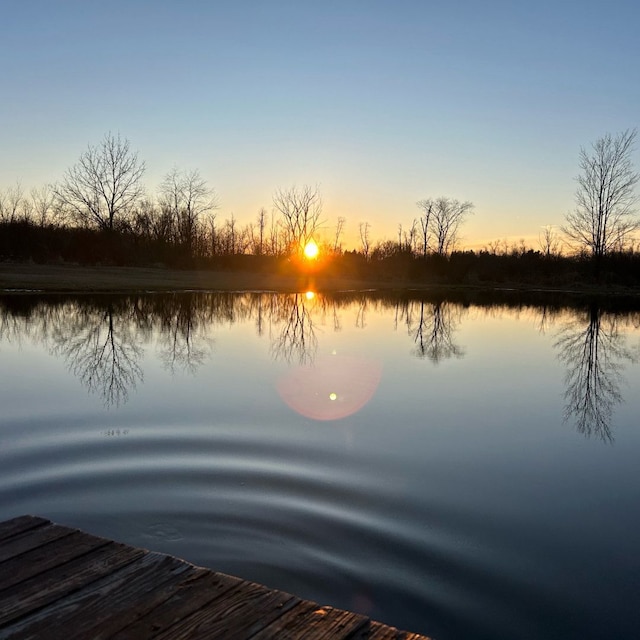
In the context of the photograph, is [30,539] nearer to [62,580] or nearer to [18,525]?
[18,525]

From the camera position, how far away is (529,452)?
634cm

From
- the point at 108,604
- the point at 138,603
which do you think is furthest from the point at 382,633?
the point at 108,604

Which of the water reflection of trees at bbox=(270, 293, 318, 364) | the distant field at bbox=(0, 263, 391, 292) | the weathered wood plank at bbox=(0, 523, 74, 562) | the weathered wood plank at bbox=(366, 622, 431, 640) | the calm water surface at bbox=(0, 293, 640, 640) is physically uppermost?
the distant field at bbox=(0, 263, 391, 292)

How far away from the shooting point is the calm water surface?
357 centimetres

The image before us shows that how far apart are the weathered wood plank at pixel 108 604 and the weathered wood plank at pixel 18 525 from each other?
861mm

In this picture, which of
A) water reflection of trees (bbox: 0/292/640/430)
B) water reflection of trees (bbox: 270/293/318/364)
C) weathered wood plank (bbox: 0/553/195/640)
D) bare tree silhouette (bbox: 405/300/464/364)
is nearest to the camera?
weathered wood plank (bbox: 0/553/195/640)

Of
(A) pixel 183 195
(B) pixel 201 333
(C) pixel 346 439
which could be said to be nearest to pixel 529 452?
(C) pixel 346 439

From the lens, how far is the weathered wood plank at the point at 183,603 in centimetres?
253

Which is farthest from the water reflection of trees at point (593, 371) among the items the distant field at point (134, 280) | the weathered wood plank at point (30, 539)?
the distant field at point (134, 280)

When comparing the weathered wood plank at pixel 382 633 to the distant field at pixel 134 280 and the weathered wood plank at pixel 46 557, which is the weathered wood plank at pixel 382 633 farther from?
the distant field at pixel 134 280

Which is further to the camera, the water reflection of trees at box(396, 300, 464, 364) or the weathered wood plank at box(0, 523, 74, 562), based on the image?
the water reflection of trees at box(396, 300, 464, 364)

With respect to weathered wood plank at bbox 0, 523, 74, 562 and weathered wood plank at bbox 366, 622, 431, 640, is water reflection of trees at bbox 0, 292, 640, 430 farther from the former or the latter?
weathered wood plank at bbox 366, 622, 431, 640

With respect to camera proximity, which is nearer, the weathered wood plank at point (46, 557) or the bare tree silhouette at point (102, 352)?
the weathered wood plank at point (46, 557)

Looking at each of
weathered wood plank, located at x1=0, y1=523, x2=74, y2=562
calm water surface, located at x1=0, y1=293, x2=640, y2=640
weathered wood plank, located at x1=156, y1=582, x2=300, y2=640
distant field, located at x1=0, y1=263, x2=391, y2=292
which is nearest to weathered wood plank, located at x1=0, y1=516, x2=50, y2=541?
weathered wood plank, located at x1=0, y1=523, x2=74, y2=562
